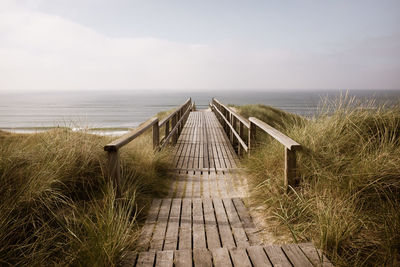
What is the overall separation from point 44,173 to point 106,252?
139 cm

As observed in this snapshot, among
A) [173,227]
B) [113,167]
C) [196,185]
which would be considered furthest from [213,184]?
[113,167]

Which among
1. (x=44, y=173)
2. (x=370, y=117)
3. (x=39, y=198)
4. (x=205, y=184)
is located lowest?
(x=205, y=184)

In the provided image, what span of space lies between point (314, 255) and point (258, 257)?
0.42m

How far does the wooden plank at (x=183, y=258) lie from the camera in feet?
7.00

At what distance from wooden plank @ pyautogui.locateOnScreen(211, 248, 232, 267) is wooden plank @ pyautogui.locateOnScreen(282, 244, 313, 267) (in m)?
0.45

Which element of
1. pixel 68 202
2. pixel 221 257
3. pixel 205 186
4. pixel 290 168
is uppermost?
pixel 290 168

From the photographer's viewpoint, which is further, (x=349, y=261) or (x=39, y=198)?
(x=39, y=198)

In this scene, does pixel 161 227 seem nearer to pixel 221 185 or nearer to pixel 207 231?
pixel 207 231

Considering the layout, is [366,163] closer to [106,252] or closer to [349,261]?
[349,261]

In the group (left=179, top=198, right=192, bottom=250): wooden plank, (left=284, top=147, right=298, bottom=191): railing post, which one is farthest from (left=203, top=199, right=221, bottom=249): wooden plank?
(left=284, top=147, right=298, bottom=191): railing post

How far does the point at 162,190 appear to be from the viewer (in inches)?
162

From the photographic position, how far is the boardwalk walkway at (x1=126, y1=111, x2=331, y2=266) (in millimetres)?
2166

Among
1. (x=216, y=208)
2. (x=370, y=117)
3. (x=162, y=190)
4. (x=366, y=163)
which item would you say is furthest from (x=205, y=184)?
(x=370, y=117)

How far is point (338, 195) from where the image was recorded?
2.91 metres
